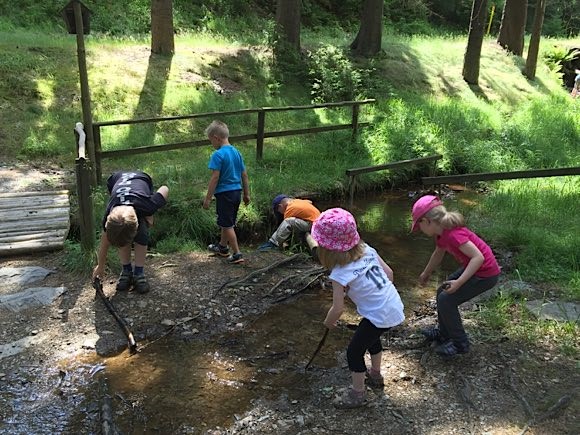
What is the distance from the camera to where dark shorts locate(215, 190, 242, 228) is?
20.4ft

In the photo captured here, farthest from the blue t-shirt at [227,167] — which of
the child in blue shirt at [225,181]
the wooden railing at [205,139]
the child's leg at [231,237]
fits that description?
the wooden railing at [205,139]

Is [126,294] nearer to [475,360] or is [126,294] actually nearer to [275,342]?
[275,342]

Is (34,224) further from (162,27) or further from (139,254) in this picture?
(162,27)

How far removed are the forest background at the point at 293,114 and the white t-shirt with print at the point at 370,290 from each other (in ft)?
9.23

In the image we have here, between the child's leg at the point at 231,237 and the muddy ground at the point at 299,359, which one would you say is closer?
the muddy ground at the point at 299,359

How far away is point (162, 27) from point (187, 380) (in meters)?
11.3

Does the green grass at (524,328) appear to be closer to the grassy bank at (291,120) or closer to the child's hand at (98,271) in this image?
the grassy bank at (291,120)

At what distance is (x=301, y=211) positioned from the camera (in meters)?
7.07

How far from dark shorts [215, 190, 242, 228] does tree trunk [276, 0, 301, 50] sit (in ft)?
33.5

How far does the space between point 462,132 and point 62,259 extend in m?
9.88

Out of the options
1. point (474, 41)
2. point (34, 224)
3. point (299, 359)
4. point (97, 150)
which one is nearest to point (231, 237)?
point (299, 359)

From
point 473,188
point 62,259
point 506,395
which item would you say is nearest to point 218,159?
point 62,259

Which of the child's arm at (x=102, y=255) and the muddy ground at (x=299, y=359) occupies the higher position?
the child's arm at (x=102, y=255)

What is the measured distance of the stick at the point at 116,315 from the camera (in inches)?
189
